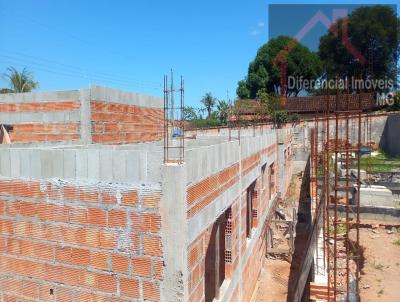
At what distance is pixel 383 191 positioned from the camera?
13.8 metres

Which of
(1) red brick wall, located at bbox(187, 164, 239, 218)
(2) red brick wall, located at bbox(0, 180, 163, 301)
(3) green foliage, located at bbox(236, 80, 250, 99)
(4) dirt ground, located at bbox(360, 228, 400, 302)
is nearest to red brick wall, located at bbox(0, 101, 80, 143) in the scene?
(1) red brick wall, located at bbox(187, 164, 239, 218)

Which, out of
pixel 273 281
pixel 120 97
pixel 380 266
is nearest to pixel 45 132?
pixel 120 97

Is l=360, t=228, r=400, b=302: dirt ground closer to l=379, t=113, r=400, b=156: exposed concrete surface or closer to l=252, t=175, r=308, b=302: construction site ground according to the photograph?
l=252, t=175, r=308, b=302: construction site ground

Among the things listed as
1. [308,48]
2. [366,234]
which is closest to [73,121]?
[366,234]

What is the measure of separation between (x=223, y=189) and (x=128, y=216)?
6.76 ft

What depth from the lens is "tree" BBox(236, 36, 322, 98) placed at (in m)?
44.2

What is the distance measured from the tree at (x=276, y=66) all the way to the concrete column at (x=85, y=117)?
122 ft

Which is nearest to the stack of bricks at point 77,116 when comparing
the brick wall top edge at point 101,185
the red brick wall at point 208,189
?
the red brick wall at point 208,189

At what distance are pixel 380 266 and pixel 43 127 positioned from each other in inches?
364

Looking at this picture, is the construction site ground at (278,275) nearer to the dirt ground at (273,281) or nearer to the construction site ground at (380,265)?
the dirt ground at (273,281)

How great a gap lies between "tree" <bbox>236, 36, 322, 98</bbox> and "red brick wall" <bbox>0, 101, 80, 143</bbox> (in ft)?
121

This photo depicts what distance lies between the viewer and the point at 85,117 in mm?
7961

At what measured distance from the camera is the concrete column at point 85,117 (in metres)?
7.95

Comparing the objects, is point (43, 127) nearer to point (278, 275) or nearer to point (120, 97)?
point (120, 97)
